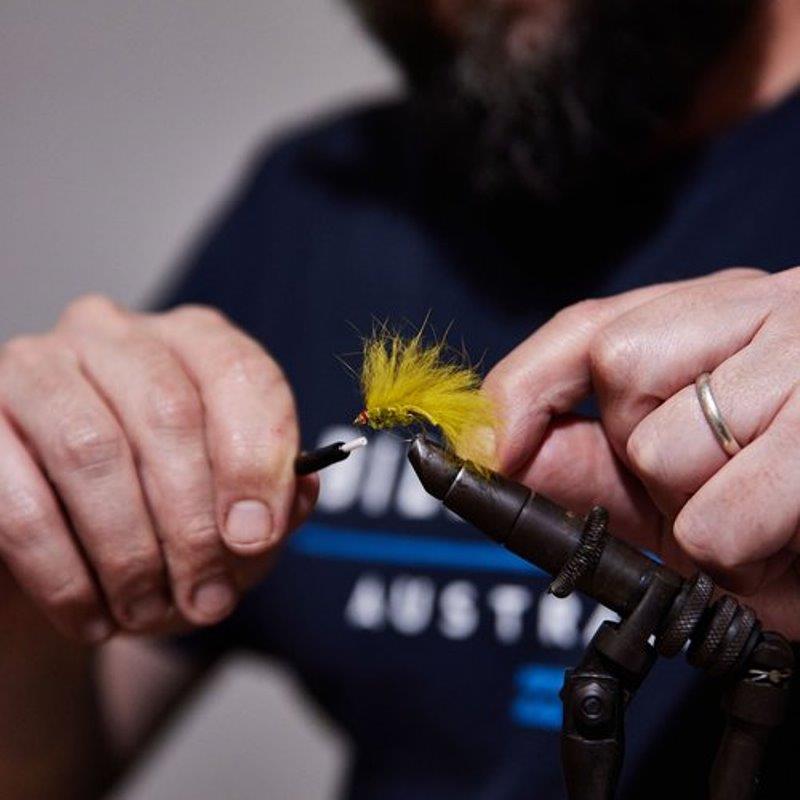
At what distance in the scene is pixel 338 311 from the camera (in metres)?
1.16

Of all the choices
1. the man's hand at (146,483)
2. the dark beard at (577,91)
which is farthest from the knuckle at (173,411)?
the dark beard at (577,91)

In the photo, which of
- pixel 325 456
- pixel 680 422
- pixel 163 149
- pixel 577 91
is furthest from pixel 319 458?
pixel 163 149

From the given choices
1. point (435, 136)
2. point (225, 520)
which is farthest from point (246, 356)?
point (435, 136)

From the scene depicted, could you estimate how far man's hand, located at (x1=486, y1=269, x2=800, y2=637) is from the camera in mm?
489

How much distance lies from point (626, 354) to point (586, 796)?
24cm

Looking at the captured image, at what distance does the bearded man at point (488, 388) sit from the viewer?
1.79 feet

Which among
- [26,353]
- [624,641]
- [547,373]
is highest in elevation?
[26,353]

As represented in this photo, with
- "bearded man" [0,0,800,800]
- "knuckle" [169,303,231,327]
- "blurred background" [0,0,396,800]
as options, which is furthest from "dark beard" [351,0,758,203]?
"blurred background" [0,0,396,800]

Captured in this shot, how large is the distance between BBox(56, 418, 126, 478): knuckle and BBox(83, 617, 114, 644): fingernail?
0.38 feet

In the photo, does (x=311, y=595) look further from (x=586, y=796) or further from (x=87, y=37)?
(x=87, y=37)

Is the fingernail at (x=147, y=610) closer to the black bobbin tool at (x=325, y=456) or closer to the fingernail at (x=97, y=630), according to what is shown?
the fingernail at (x=97, y=630)

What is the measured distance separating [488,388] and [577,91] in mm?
571

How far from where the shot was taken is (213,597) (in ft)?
2.12

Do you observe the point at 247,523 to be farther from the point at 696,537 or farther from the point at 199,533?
the point at 696,537
